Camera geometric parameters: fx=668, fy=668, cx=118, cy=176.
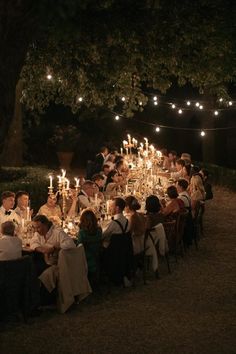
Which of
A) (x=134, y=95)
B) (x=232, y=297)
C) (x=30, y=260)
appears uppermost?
(x=134, y=95)

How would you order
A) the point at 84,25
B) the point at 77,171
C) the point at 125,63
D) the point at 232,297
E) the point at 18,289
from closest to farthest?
the point at 18,289 < the point at 232,297 < the point at 84,25 < the point at 125,63 < the point at 77,171

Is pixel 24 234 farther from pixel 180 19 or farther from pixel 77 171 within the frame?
pixel 77 171

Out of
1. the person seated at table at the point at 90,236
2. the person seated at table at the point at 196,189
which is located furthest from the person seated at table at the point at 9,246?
the person seated at table at the point at 196,189

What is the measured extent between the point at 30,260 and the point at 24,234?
50.5 inches

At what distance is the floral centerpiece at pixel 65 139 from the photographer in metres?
27.6

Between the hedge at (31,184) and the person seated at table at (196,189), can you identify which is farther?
the hedge at (31,184)

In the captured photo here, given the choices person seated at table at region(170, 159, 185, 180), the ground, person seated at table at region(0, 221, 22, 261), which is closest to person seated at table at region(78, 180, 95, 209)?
the ground

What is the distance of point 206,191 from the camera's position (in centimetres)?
1456

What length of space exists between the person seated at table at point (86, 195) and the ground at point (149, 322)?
6.51 ft

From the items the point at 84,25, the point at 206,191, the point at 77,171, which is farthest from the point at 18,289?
the point at 77,171

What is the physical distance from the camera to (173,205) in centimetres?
1144

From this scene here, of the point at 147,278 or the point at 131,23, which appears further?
the point at 131,23

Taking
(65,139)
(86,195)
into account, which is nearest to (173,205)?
(86,195)

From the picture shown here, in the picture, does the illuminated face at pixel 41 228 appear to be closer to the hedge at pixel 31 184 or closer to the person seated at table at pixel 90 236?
the person seated at table at pixel 90 236
